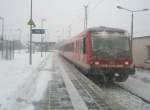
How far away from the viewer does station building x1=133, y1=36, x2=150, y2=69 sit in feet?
83.4

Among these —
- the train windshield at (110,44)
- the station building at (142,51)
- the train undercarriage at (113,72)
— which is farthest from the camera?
the station building at (142,51)

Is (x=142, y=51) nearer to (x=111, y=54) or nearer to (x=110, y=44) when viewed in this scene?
(x=110, y=44)

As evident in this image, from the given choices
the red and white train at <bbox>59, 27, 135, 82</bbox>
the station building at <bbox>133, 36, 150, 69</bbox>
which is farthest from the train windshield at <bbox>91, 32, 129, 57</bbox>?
the station building at <bbox>133, 36, 150, 69</bbox>

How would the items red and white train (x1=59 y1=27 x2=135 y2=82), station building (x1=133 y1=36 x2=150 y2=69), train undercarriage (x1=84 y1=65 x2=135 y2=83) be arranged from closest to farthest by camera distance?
train undercarriage (x1=84 y1=65 x2=135 y2=83) < red and white train (x1=59 y1=27 x2=135 y2=82) < station building (x1=133 y1=36 x2=150 y2=69)

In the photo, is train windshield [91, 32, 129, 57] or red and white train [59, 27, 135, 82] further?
→ train windshield [91, 32, 129, 57]

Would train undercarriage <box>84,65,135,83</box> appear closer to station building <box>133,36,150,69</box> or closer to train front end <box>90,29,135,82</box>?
train front end <box>90,29,135,82</box>

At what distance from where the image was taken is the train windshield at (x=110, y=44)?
1515 centimetres

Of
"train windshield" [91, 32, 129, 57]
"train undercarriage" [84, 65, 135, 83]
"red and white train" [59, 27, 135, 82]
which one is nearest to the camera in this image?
"train undercarriage" [84, 65, 135, 83]

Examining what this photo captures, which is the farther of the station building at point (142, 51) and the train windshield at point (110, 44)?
the station building at point (142, 51)

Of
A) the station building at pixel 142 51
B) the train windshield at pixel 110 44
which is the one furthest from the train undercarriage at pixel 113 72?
the station building at pixel 142 51

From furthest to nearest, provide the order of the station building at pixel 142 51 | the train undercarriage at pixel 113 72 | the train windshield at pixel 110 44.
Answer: the station building at pixel 142 51 < the train windshield at pixel 110 44 < the train undercarriage at pixel 113 72

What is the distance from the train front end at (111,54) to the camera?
14852 millimetres

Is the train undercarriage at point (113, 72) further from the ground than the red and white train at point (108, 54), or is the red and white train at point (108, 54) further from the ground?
the red and white train at point (108, 54)

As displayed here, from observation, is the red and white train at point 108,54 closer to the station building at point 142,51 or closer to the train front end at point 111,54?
the train front end at point 111,54
